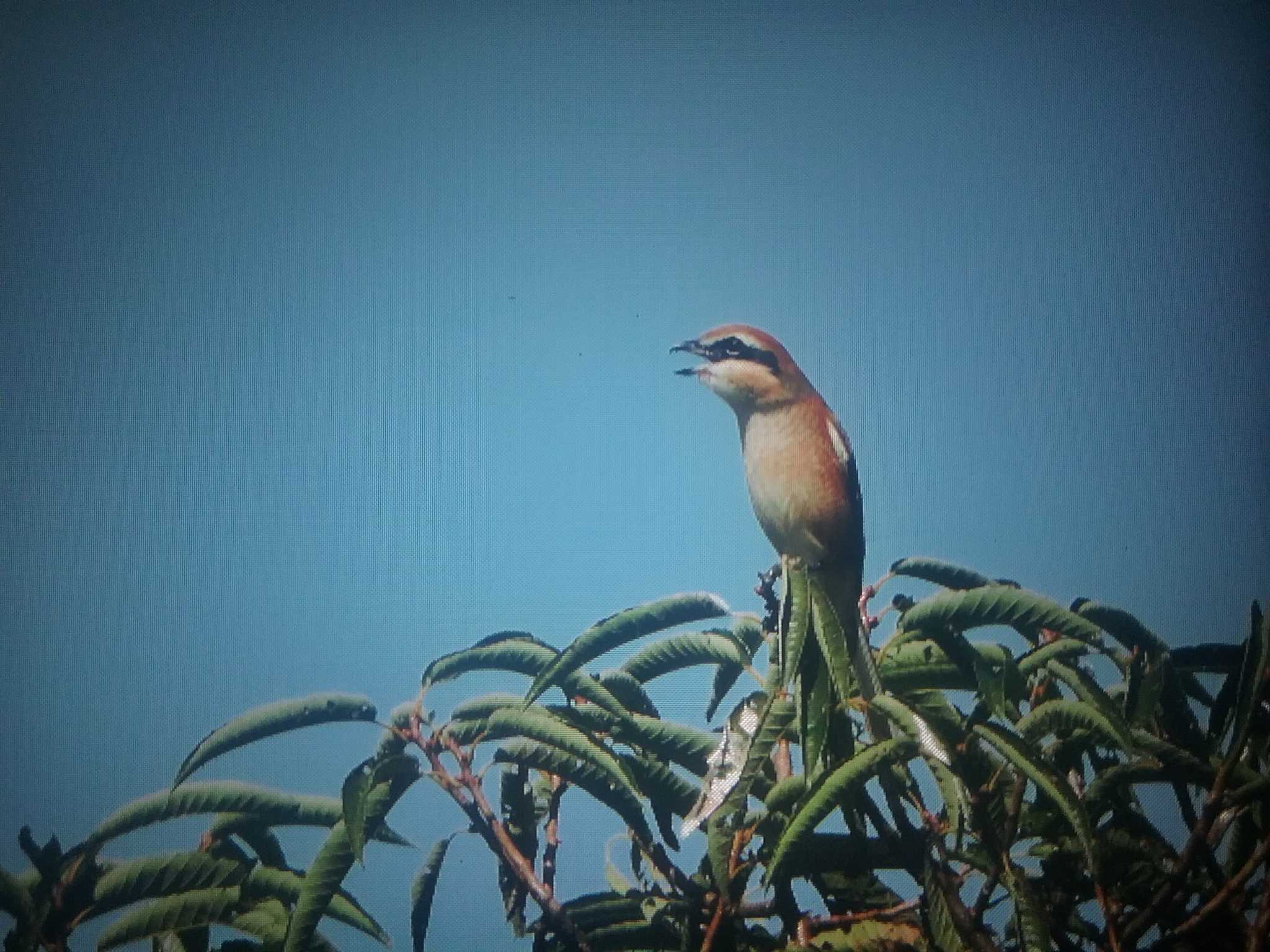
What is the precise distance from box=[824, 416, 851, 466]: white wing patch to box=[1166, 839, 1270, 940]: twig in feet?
3.28

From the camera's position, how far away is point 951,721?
1367mm

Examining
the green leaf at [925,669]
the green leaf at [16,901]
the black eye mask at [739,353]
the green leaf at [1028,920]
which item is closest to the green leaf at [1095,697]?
the green leaf at [925,669]

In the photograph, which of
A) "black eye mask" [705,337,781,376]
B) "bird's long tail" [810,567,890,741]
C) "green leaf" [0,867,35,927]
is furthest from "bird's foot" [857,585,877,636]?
"green leaf" [0,867,35,927]

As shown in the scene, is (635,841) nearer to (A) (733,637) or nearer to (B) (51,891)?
(A) (733,637)

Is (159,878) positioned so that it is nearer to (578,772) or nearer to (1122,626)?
(578,772)

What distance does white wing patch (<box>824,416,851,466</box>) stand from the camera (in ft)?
6.93

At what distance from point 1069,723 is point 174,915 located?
4.38 ft

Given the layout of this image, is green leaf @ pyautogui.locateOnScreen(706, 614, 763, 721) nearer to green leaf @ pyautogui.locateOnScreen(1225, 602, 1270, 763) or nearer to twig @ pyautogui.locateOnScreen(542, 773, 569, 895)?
twig @ pyautogui.locateOnScreen(542, 773, 569, 895)

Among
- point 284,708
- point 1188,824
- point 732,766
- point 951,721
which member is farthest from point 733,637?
point 1188,824

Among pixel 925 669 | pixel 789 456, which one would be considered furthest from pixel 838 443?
pixel 925 669

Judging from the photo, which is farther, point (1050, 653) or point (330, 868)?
point (1050, 653)

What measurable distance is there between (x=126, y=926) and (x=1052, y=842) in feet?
4.53

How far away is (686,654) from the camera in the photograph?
1.56m

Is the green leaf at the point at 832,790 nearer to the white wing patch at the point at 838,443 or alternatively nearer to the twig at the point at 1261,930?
the twig at the point at 1261,930
